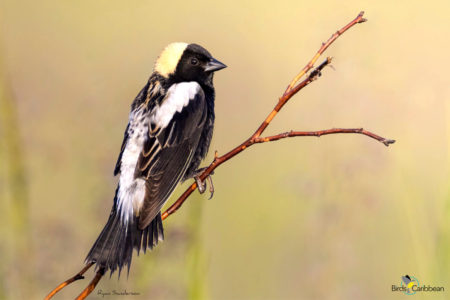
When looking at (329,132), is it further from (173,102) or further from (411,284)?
(173,102)

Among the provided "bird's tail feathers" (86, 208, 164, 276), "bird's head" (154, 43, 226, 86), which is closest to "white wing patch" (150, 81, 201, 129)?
"bird's head" (154, 43, 226, 86)

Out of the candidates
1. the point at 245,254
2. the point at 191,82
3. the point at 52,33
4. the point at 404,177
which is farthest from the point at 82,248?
the point at 52,33

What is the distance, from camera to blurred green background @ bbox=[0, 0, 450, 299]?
196 cm

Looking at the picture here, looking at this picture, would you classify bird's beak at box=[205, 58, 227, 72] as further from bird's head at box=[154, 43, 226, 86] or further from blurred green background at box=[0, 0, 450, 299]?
blurred green background at box=[0, 0, 450, 299]

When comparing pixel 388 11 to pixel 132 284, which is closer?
pixel 132 284

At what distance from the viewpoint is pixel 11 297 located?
1.93m

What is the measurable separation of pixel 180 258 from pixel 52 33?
17.0ft

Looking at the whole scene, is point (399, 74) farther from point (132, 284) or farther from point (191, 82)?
point (132, 284)

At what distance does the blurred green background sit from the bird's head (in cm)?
12

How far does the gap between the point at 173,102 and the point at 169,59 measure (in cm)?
34

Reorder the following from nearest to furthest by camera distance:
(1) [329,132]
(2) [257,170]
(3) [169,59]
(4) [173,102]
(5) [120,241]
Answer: (1) [329,132] < (5) [120,241] < (4) [173,102] < (3) [169,59] < (2) [257,170]

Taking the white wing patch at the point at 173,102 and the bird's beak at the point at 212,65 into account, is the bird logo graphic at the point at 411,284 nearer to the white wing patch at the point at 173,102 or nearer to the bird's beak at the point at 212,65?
the white wing patch at the point at 173,102

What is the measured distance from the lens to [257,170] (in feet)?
15.8

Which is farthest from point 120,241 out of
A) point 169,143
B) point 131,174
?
point 169,143
